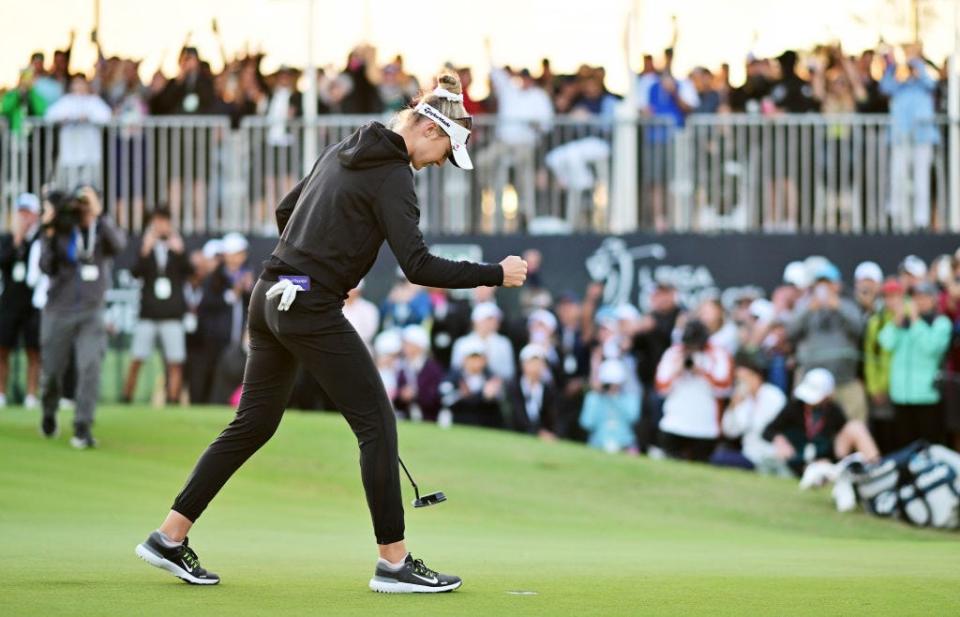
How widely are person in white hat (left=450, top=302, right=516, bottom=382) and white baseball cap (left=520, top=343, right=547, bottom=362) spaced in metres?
0.26

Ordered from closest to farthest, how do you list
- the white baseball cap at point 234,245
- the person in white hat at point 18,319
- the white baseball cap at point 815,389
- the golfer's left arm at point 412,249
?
the golfer's left arm at point 412,249 → the white baseball cap at point 815,389 → the person in white hat at point 18,319 → the white baseball cap at point 234,245

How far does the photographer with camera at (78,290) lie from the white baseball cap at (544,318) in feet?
17.9

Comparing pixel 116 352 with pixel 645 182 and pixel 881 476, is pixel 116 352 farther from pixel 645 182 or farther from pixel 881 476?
pixel 881 476

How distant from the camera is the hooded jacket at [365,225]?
7414 mm

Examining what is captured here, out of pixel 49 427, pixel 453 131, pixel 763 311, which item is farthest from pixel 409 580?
pixel 763 311

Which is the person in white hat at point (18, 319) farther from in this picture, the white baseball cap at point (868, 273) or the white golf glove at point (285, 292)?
the white golf glove at point (285, 292)

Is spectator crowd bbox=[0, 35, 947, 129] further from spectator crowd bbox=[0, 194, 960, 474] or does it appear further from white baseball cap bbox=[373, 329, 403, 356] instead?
white baseball cap bbox=[373, 329, 403, 356]

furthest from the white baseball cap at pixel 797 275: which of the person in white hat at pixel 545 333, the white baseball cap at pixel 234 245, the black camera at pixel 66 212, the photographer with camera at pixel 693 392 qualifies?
the black camera at pixel 66 212

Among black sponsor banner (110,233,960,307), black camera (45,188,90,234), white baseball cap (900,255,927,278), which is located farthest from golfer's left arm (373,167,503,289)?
black sponsor banner (110,233,960,307)

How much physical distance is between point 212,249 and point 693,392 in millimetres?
6380

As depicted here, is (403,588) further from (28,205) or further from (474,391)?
(28,205)

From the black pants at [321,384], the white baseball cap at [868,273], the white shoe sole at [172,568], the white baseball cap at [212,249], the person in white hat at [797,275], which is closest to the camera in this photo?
the black pants at [321,384]

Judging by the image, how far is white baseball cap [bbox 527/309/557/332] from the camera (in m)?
20.2

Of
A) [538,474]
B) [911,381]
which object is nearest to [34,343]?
[538,474]
